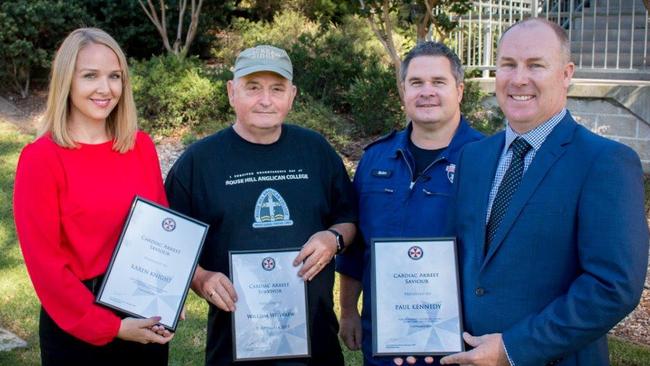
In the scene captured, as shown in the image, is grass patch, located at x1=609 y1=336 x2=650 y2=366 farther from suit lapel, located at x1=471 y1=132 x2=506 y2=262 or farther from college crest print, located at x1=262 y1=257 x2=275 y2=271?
college crest print, located at x1=262 y1=257 x2=275 y2=271

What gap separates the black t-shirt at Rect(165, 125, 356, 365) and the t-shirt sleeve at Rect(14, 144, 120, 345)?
0.55 metres

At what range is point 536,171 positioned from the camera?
2.52m

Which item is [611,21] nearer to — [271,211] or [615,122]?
[615,122]

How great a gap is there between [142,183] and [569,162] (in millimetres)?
1734

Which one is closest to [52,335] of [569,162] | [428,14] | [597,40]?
[569,162]

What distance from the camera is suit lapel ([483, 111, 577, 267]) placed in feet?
8.22

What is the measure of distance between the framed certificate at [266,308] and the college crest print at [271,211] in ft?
0.58

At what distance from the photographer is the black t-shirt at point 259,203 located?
3264mm

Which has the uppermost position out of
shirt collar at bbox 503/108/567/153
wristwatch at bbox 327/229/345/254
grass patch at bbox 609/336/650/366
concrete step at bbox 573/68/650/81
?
concrete step at bbox 573/68/650/81

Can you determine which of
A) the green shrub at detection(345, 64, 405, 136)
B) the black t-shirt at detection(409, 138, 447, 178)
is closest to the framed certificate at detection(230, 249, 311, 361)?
the black t-shirt at detection(409, 138, 447, 178)

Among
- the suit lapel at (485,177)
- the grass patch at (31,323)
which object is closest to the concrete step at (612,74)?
the grass patch at (31,323)

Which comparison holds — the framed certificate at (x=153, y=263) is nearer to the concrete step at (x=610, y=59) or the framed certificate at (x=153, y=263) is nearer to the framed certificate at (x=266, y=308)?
the framed certificate at (x=266, y=308)

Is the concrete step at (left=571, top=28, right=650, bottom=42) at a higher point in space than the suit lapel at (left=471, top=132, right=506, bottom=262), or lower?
higher

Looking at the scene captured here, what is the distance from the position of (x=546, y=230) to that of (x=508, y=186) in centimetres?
25
